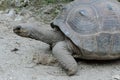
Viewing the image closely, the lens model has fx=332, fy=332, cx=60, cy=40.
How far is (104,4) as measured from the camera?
4.44 m

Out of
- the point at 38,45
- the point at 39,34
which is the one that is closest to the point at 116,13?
the point at 39,34

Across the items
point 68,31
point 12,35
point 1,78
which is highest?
point 68,31

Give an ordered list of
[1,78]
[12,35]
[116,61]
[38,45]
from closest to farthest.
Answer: [1,78], [116,61], [38,45], [12,35]

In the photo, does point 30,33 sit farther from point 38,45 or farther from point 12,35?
point 12,35

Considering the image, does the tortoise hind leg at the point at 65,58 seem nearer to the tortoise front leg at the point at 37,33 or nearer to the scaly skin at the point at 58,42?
the scaly skin at the point at 58,42

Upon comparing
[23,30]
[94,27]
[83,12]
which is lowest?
[23,30]

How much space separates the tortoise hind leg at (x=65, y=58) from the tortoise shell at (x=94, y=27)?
0.16 metres

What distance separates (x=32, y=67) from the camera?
168 inches

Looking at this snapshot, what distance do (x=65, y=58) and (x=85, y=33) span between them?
417mm

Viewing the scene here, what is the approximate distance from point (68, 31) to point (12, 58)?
0.90 m

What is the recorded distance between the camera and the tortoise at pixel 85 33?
4.18 metres

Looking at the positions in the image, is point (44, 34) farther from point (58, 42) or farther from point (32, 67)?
point (32, 67)

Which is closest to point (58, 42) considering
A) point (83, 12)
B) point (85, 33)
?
point (85, 33)

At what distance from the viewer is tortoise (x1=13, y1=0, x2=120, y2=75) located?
165 inches
